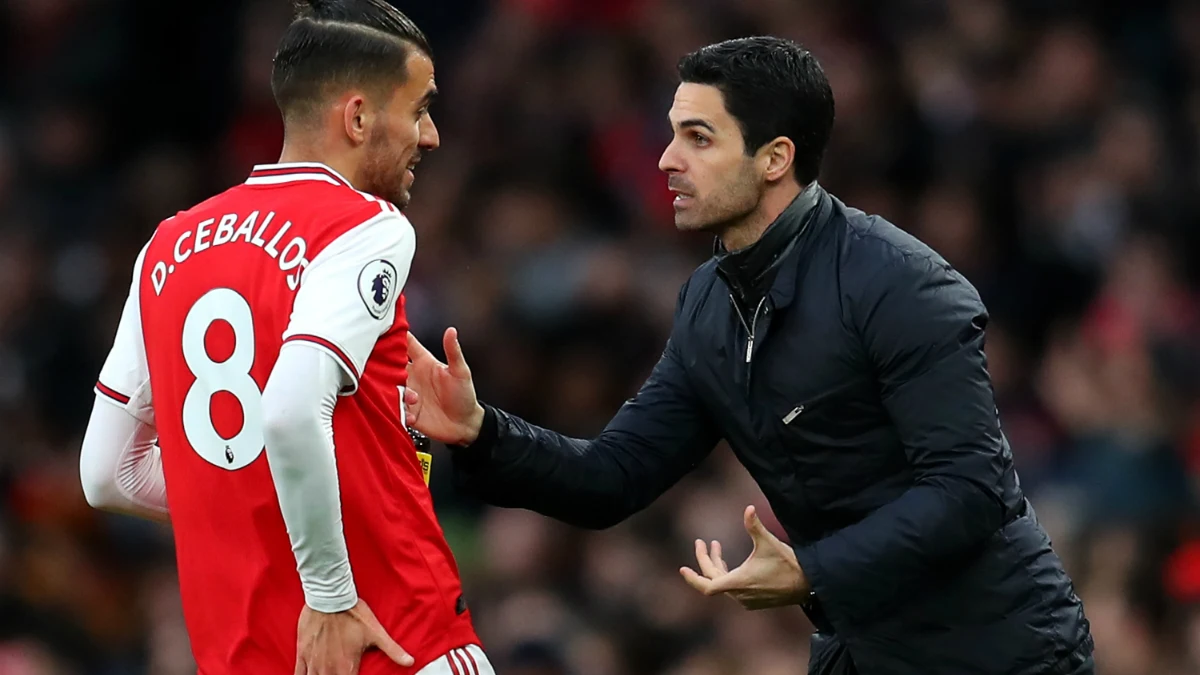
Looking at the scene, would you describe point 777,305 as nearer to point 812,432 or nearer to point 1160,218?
point 812,432

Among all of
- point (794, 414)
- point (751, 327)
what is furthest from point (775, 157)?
point (794, 414)

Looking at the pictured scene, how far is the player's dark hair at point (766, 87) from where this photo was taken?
422 cm

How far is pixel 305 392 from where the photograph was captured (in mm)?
3438

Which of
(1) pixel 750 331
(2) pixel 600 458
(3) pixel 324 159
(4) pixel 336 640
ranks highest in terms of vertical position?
(3) pixel 324 159

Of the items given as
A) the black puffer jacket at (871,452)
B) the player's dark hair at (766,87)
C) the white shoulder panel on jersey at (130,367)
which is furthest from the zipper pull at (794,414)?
the white shoulder panel on jersey at (130,367)

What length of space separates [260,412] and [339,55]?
0.76m

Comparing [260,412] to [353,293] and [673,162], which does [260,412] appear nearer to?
[353,293]

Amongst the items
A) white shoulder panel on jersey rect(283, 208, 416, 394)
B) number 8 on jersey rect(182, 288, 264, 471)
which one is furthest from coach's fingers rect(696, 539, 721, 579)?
number 8 on jersey rect(182, 288, 264, 471)

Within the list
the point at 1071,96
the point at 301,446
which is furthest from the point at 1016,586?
the point at 1071,96

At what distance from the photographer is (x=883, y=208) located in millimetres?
8391

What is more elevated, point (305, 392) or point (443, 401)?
point (305, 392)

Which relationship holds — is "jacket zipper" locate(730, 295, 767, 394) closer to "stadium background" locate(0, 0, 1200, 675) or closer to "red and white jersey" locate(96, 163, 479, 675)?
"red and white jersey" locate(96, 163, 479, 675)

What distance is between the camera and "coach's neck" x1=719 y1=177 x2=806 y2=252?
13.9ft

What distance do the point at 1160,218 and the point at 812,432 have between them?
4.26m
